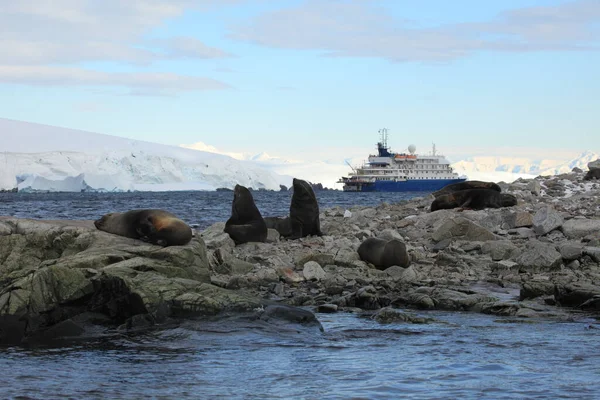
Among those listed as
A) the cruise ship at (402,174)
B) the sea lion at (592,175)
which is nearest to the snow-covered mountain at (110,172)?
the cruise ship at (402,174)

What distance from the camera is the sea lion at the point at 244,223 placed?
1717 cm

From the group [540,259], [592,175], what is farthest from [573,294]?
[592,175]

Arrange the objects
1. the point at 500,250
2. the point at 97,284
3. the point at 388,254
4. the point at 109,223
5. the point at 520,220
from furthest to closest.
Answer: the point at 520,220, the point at 500,250, the point at 388,254, the point at 109,223, the point at 97,284

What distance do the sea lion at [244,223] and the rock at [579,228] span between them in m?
6.57

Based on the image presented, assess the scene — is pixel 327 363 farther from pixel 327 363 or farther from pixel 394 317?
pixel 394 317

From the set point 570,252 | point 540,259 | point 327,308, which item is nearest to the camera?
point 327,308

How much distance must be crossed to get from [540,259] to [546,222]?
3546mm

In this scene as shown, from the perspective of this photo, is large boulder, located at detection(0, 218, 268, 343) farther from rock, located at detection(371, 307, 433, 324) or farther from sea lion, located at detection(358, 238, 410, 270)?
sea lion, located at detection(358, 238, 410, 270)

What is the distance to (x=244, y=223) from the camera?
17.6 m

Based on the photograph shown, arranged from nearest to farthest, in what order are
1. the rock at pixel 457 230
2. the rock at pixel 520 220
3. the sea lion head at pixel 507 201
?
the rock at pixel 457 230 → the rock at pixel 520 220 → the sea lion head at pixel 507 201

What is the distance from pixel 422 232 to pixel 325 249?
3.08 meters

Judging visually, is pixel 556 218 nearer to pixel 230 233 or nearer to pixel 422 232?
pixel 422 232

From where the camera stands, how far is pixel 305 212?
18.7 metres

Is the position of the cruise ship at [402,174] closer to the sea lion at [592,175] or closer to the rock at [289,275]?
the sea lion at [592,175]
